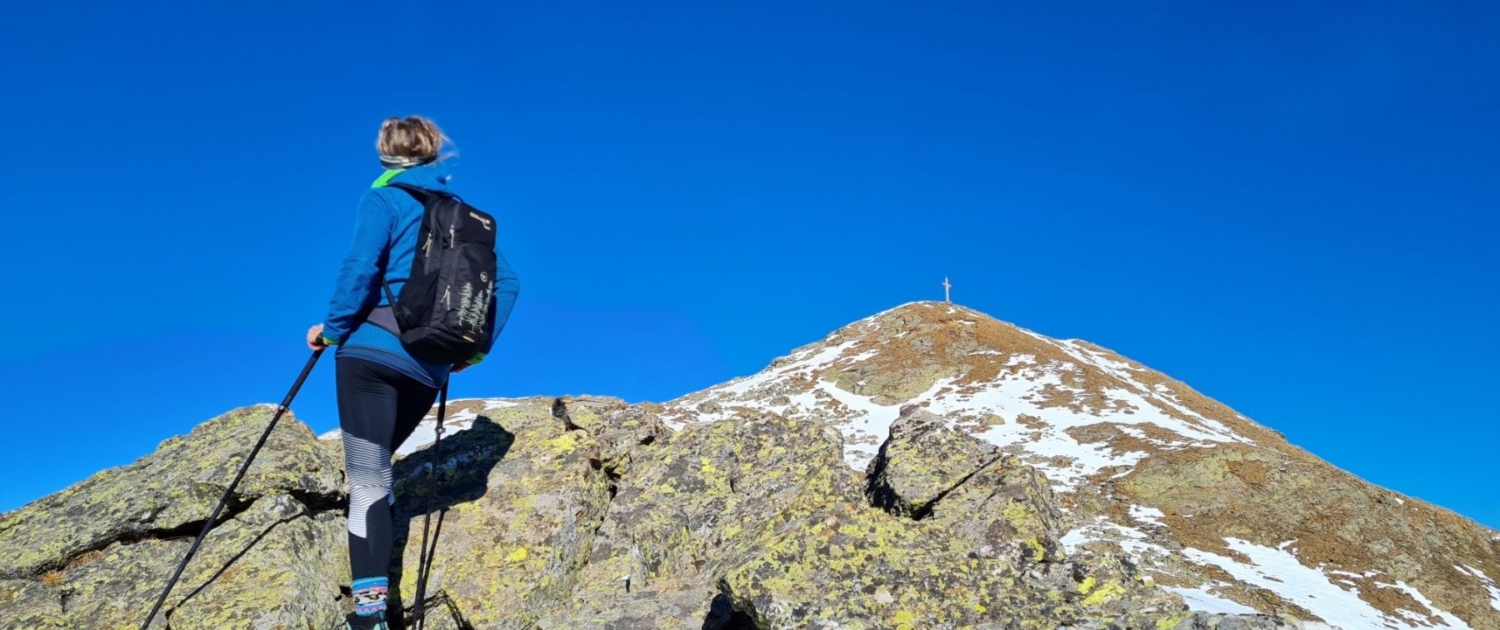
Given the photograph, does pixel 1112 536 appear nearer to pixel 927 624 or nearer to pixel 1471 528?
pixel 1471 528

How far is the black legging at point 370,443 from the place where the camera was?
240 inches

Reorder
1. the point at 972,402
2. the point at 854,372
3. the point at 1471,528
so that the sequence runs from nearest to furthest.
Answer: the point at 1471,528, the point at 972,402, the point at 854,372

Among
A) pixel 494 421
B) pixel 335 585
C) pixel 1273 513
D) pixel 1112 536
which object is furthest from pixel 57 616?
pixel 1273 513

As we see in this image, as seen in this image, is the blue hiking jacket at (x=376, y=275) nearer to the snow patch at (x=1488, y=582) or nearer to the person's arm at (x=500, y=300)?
the person's arm at (x=500, y=300)

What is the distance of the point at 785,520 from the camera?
6770 mm

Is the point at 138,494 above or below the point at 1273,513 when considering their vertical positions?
below

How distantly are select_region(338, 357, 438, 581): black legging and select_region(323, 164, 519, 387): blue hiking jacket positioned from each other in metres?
0.11

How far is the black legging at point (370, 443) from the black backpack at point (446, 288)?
0.36m

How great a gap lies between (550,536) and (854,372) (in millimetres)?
40595

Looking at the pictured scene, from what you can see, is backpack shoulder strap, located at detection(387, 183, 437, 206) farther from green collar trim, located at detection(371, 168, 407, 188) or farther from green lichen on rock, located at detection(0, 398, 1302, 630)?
green lichen on rock, located at detection(0, 398, 1302, 630)

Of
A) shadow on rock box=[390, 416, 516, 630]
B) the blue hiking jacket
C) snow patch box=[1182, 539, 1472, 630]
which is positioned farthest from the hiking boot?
snow patch box=[1182, 539, 1472, 630]

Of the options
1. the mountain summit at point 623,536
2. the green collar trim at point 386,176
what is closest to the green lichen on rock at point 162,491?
the mountain summit at point 623,536

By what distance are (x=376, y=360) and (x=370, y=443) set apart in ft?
2.26

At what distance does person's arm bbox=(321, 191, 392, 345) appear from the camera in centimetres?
589
